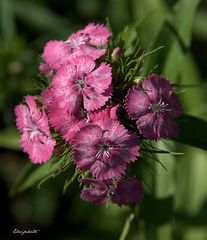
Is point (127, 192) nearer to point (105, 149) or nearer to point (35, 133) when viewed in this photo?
point (105, 149)

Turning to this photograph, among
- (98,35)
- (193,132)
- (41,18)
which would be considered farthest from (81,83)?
(41,18)

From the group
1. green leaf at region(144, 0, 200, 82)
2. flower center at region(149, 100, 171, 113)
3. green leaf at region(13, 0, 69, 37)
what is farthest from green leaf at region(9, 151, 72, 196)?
green leaf at region(13, 0, 69, 37)

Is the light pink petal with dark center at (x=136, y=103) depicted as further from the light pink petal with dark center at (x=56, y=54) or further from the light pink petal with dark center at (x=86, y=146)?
the light pink petal with dark center at (x=56, y=54)

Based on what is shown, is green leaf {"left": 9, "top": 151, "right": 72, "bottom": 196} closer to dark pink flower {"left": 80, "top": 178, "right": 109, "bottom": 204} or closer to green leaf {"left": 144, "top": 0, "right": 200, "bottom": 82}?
dark pink flower {"left": 80, "top": 178, "right": 109, "bottom": 204}

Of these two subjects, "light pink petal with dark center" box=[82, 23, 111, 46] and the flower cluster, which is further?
"light pink petal with dark center" box=[82, 23, 111, 46]

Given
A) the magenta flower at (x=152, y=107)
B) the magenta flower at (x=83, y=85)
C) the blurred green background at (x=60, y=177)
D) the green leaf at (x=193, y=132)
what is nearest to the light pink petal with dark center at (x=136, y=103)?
the magenta flower at (x=152, y=107)

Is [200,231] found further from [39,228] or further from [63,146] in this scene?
[63,146]

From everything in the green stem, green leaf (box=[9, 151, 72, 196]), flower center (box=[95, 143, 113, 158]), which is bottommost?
the green stem
